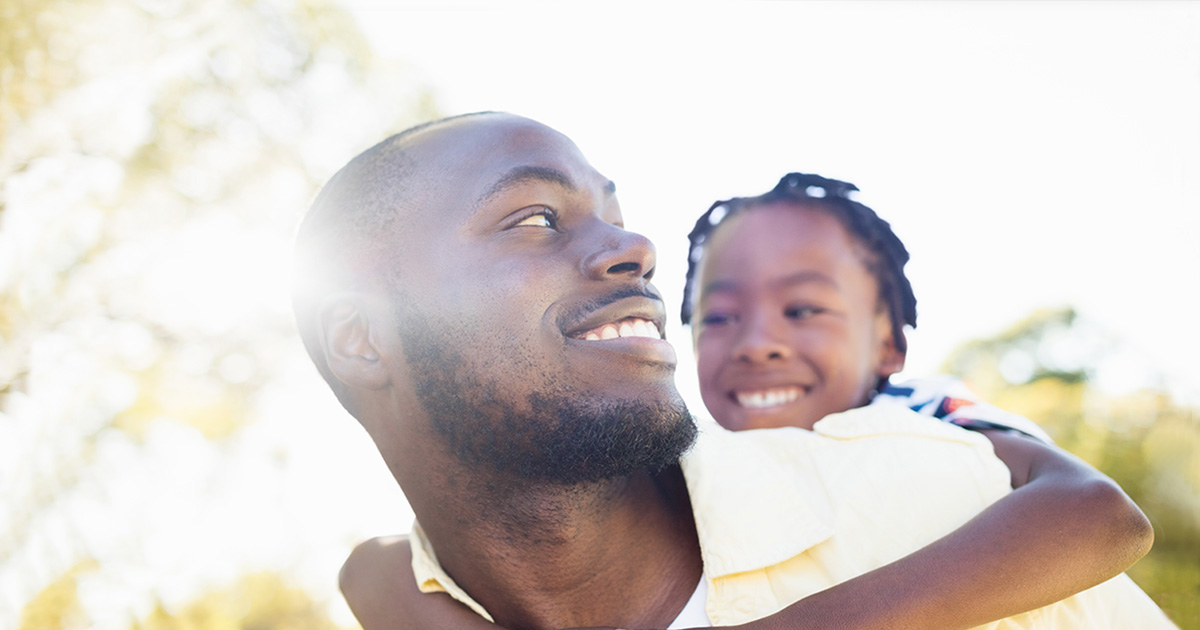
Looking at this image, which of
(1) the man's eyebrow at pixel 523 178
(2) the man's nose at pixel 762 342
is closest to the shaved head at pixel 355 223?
(1) the man's eyebrow at pixel 523 178

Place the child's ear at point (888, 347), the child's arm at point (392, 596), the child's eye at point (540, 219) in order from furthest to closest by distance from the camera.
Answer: the child's ear at point (888, 347) < the child's arm at point (392, 596) < the child's eye at point (540, 219)

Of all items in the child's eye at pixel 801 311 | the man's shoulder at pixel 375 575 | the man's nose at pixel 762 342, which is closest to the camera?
the man's shoulder at pixel 375 575

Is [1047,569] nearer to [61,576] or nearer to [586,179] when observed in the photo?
[586,179]

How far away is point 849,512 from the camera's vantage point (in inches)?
84.4

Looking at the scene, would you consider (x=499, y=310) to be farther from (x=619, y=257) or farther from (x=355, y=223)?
(x=355, y=223)

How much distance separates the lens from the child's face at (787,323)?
127 inches

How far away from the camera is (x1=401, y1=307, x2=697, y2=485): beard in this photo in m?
2.09

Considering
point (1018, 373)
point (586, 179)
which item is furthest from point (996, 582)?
point (1018, 373)

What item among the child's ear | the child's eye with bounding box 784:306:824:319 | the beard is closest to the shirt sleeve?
the child's ear

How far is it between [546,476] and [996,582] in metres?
1.05

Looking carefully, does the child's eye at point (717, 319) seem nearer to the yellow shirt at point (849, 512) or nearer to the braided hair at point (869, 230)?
the braided hair at point (869, 230)

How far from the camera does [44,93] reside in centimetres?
700

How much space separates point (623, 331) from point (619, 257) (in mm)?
192

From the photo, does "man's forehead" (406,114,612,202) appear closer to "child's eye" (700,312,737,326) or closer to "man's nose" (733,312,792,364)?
"man's nose" (733,312,792,364)
